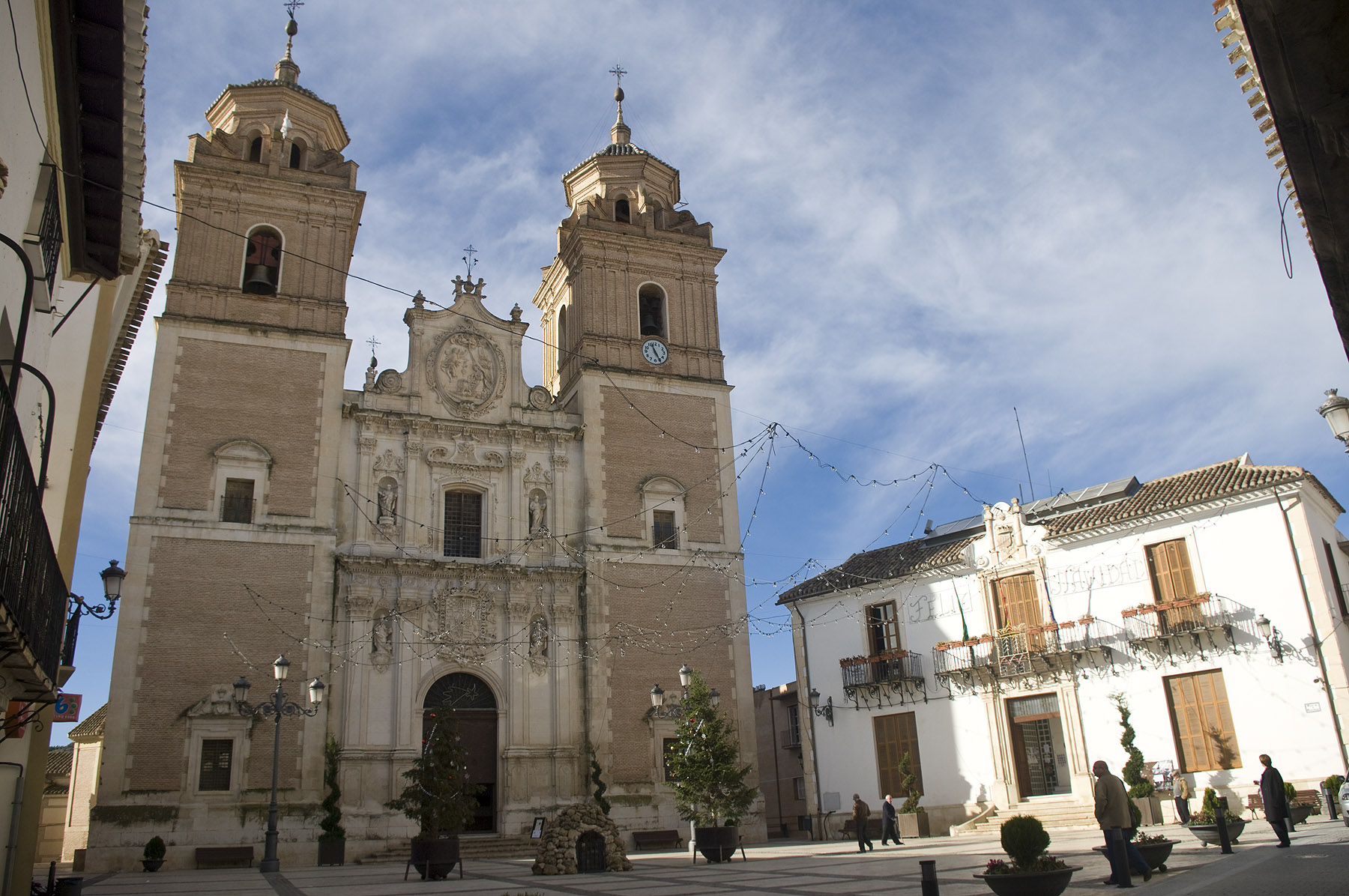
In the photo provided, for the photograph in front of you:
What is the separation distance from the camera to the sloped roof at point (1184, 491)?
1944cm

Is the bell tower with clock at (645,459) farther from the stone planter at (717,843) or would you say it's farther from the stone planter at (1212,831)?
the stone planter at (1212,831)

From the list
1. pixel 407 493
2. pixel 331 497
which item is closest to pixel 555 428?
pixel 407 493

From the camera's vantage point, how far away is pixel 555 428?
25.8 m

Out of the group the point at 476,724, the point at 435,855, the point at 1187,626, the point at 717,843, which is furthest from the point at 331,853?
the point at 1187,626

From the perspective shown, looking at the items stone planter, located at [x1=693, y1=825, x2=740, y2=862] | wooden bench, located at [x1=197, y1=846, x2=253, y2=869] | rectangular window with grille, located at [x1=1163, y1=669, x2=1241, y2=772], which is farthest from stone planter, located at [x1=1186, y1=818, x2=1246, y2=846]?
wooden bench, located at [x1=197, y1=846, x2=253, y2=869]

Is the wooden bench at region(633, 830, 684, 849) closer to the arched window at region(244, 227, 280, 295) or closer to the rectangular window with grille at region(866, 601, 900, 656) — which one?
the rectangular window with grille at region(866, 601, 900, 656)

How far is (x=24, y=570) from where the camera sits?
6.12m

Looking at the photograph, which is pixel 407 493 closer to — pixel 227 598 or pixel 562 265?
pixel 227 598

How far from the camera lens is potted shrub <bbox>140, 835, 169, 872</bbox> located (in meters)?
18.9

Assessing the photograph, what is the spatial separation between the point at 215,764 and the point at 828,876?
13151mm

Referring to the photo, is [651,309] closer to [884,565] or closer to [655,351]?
[655,351]

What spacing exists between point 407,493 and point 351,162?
30.0ft

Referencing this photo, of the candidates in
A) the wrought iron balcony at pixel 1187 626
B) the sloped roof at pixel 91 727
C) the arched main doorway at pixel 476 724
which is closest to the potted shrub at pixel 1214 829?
the wrought iron balcony at pixel 1187 626

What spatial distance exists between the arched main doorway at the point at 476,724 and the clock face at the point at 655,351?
9.66 meters
